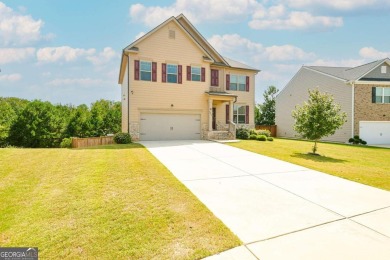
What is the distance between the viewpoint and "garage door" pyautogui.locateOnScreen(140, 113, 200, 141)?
17750mm

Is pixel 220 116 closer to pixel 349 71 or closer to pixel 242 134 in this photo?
pixel 242 134

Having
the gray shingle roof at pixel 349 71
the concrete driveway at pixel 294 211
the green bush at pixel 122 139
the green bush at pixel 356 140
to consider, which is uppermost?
the gray shingle roof at pixel 349 71

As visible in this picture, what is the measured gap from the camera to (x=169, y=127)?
18406 millimetres

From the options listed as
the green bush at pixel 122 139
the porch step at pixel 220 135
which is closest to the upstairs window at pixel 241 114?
the porch step at pixel 220 135

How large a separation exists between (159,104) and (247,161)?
33.0ft

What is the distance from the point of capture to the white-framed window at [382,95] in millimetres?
22453

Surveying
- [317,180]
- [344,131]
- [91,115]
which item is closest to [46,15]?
[91,115]

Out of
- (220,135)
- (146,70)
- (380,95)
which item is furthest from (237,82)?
(380,95)

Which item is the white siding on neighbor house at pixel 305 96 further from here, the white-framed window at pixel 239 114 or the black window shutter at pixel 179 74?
the black window shutter at pixel 179 74

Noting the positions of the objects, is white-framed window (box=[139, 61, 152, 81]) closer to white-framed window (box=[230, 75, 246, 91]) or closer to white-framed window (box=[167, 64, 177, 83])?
white-framed window (box=[167, 64, 177, 83])

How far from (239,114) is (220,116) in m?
2.74

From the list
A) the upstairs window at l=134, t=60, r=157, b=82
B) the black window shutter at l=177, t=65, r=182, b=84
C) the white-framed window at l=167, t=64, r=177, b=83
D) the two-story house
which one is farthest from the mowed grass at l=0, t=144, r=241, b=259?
the black window shutter at l=177, t=65, r=182, b=84

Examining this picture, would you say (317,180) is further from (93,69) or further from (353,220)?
(93,69)

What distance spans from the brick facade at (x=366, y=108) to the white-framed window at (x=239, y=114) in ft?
35.5
